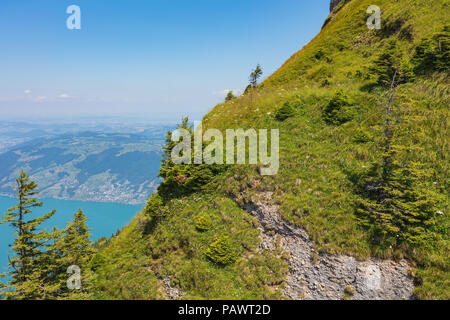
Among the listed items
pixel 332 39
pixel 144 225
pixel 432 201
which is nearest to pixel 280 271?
pixel 432 201

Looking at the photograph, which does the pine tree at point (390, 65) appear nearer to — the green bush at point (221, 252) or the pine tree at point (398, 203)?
the pine tree at point (398, 203)

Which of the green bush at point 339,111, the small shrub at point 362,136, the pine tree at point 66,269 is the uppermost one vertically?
the green bush at point 339,111

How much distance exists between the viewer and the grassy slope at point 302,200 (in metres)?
11.5

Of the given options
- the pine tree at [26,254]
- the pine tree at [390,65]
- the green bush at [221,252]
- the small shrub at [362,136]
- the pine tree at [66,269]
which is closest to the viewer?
the pine tree at [26,254]

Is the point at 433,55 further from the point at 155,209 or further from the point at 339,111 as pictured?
the point at 155,209

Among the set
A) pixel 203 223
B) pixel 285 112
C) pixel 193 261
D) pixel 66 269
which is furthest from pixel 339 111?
pixel 66 269

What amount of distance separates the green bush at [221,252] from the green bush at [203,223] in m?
2.00

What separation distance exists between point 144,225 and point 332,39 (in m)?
44.1

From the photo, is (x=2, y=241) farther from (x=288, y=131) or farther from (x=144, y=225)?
(x=288, y=131)

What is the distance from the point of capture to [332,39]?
3500 cm

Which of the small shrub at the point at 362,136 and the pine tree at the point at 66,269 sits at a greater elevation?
the small shrub at the point at 362,136

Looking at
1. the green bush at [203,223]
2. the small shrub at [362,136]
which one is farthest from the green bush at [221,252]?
the small shrub at [362,136]

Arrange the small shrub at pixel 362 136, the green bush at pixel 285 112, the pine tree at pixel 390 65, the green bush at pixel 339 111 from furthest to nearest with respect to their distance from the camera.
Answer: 1. the green bush at pixel 285 112
2. the green bush at pixel 339 111
3. the pine tree at pixel 390 65
4. the small shrub at pixel 362 136

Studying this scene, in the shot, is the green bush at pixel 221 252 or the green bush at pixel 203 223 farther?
the green bush at pixel 203 223
